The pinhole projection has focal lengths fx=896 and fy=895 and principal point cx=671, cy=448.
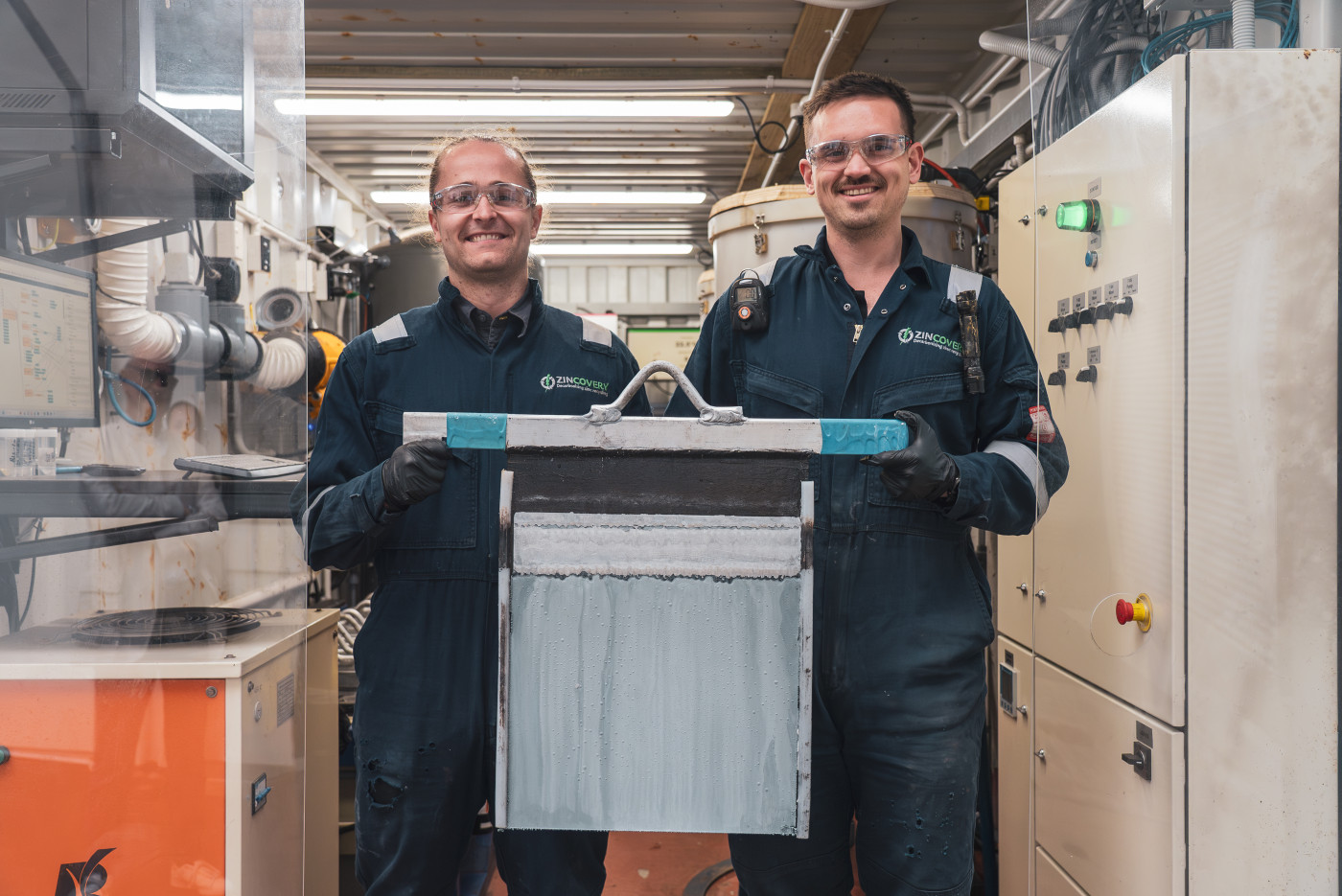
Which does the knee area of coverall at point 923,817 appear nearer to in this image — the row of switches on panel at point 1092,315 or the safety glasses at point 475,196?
the row of switches on panel at point 1092,315

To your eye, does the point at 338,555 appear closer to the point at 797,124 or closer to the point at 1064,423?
the point at 1064,423

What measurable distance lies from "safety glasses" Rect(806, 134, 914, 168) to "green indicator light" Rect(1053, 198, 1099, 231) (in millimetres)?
564

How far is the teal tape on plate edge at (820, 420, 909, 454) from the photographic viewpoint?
3.48ft

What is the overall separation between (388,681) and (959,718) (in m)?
0.89

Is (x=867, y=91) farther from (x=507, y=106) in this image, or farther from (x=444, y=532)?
(x=507, y=106)

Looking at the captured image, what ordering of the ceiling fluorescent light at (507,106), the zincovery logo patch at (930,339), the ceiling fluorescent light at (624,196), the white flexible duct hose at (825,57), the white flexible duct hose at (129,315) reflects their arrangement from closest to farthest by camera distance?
1. the zincovery logo patch at (930,339)
2. the white flexible duct hose at (129,315)
3. the white flexible duct hose at (825,57)
4. the ceiling fluorescent light at (507,106)
5. the ceiling fluorescent light at (624,196)

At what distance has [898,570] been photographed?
54.5 inches

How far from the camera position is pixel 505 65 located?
4.00m

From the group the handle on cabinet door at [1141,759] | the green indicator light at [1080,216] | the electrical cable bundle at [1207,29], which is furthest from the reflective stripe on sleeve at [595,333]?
the handle on cabinet door at [1141,759]

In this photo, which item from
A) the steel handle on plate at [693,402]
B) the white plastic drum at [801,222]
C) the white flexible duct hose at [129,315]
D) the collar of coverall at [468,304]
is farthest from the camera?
the white plastic drum at [801,222]

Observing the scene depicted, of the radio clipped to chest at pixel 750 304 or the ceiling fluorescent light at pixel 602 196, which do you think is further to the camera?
the ceiling fluorescent light at pixel 602 196

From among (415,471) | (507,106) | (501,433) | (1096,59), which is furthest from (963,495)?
(507,106)

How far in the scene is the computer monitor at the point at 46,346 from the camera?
4.51 ft

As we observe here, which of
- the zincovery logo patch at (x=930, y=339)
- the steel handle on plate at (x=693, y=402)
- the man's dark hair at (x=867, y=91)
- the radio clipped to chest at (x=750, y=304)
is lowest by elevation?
the steel handle on plate at (x=693, y=402)
